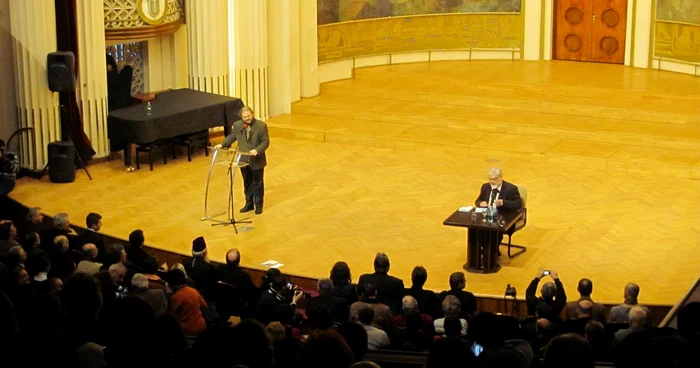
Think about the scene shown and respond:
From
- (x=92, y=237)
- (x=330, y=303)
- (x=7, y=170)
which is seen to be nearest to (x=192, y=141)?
(x=7, y=170)

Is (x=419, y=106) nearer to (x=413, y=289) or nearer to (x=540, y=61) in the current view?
(x=540, y=61)

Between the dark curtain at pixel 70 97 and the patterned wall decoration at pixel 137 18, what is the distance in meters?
0.92

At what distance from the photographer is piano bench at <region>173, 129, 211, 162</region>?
15.4m

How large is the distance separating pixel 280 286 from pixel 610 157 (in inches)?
279

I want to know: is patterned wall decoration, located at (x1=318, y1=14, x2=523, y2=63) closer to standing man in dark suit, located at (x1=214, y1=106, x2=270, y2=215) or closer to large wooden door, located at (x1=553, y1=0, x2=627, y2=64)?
large wooden door, located at (x1=553, y1=0, x2=627, y2=64)

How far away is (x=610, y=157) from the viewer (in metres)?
14.8

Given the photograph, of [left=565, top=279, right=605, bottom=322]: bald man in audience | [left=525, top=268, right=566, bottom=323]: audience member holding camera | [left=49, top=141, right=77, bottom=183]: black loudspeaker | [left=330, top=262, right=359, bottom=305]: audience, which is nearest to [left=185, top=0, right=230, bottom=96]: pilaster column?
[left=49, top=141, right=77, bottom=183]: black loudspeaker

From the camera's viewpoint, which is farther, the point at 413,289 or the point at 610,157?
the point at 610,157

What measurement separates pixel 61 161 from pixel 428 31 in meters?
8.53

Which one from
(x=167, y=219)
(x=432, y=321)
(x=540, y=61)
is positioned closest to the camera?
(x=432, y=321)

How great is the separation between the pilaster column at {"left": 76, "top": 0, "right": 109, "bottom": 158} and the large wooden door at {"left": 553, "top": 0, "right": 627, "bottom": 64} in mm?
8835

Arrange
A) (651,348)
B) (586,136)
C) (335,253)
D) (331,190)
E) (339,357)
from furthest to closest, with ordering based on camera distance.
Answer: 1. (586,136)
2. (331,190)
3. (335,253)
4. (651,348)
5. (339,357)

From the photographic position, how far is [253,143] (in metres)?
12.7

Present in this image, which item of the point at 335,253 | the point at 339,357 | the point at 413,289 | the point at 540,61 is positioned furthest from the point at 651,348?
the point at 540,61
